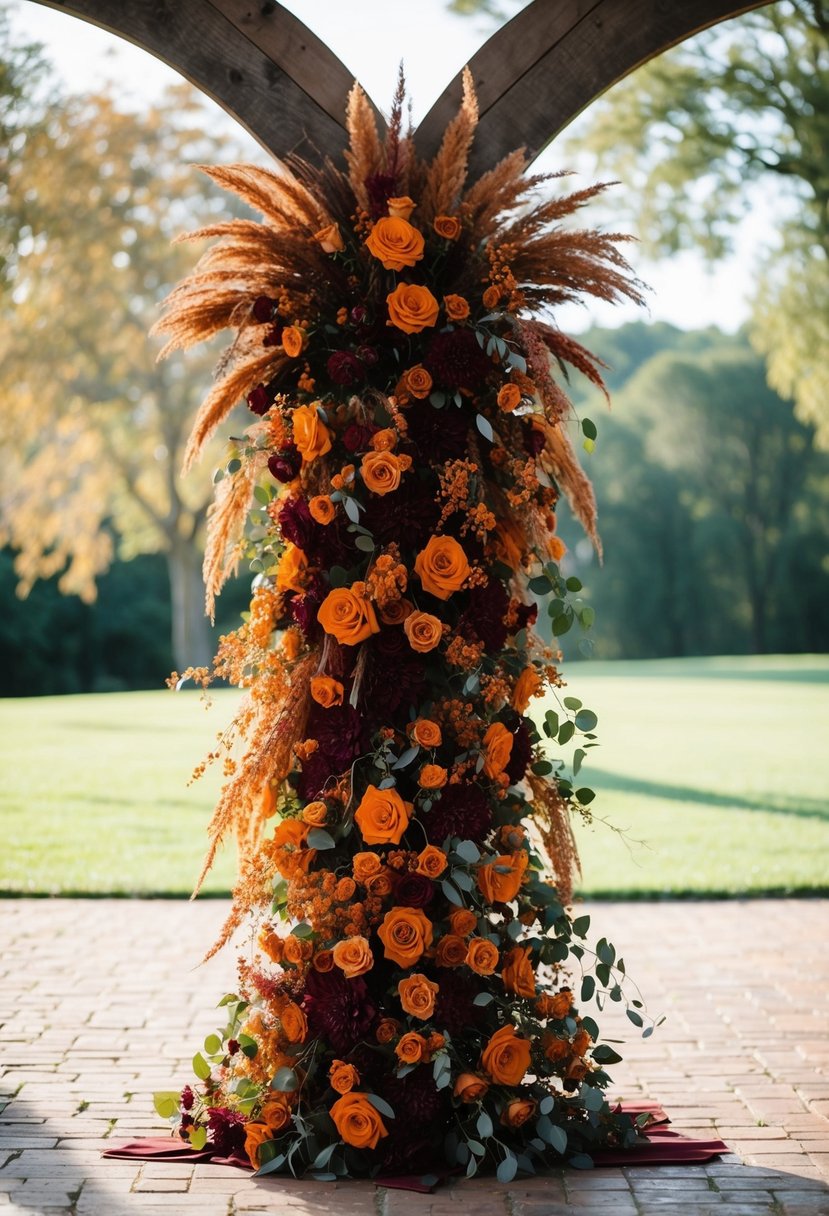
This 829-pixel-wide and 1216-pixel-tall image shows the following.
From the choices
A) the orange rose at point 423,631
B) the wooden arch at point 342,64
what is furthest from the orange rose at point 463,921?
the wooden arch at point 342,64

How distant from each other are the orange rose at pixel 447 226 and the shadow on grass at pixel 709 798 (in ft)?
26.7

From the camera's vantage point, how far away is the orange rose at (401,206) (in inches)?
136

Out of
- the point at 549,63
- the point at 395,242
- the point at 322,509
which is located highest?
the point at 549,63

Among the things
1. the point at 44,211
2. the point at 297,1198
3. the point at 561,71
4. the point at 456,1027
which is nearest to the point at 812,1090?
the point at 456,1027

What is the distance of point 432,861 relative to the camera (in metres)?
3.37

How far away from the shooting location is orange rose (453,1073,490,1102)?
11.0 feet

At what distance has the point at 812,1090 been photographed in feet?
13.5

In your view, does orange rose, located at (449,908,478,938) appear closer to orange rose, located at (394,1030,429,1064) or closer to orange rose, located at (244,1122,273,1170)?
orange rose, located at (394,1030,429,1064)

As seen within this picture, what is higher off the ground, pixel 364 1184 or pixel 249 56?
pixel 249 56

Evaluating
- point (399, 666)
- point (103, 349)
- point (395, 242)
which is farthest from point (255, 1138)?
point (103, 349)

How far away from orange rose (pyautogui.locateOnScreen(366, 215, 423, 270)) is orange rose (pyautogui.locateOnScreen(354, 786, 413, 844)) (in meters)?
1.42

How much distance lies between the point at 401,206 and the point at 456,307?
31 cm

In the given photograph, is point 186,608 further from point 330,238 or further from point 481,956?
point 481,956

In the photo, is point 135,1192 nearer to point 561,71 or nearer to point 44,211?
point 561,71
